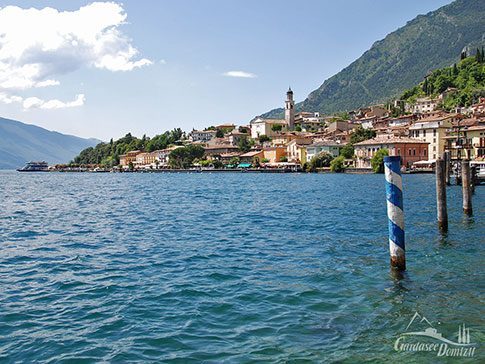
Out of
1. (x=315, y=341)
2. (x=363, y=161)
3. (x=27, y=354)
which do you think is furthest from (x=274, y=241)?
(x=363, y=161)

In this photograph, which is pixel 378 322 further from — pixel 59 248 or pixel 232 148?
pixel 232 148

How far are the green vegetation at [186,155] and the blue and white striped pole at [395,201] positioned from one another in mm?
148366

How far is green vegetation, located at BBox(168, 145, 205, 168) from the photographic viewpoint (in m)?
156

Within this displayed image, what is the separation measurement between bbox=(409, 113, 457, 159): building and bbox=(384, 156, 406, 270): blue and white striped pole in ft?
293

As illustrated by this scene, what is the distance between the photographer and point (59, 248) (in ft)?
48.7

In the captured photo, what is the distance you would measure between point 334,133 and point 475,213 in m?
115

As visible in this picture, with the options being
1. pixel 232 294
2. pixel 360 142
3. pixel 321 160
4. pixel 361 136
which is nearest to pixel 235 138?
pixel 321 160

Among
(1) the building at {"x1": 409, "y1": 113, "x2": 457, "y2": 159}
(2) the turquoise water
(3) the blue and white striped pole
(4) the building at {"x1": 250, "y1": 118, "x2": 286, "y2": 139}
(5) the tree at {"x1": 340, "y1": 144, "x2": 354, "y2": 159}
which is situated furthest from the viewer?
(4) the building at {"x1": 250, "y1": 118, "x2": 286, "y2": 139}

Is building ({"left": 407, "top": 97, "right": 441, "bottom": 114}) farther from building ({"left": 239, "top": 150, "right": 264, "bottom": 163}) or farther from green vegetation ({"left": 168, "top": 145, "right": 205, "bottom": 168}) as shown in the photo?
green vegetation ({"left": 168, "top": 145, "right": 205, "bottom": 168})

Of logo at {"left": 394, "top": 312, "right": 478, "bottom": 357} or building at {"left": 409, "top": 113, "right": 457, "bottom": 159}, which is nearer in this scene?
logo at {"left": 394, "top": 312, "right": 478, "bottom": 357}

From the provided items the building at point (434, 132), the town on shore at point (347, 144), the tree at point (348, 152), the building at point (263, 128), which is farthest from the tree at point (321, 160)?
the building at point (263, 128)


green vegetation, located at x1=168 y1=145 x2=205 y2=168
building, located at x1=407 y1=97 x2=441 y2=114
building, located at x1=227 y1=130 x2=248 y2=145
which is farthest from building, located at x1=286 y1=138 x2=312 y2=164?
building, located at x1=407 y1=97 x2=441 y2=114

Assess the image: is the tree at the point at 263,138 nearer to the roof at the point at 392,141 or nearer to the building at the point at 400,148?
the building at the point at 400,148

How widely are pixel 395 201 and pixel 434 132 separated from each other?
307 ft
